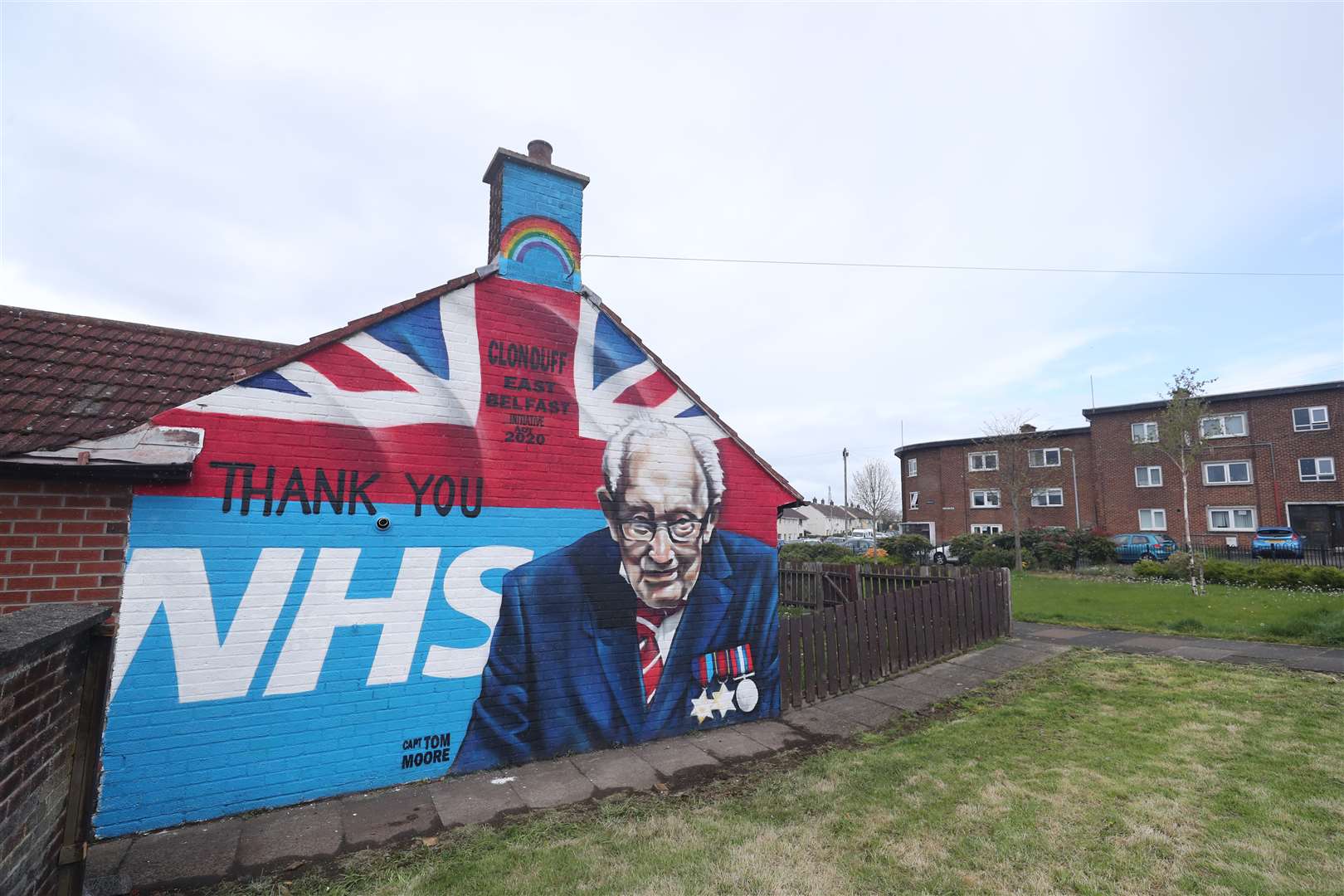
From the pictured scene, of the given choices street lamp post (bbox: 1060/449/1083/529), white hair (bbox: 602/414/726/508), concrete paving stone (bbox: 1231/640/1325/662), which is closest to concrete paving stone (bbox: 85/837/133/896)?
white hair (bbox: 602/414/726/508)

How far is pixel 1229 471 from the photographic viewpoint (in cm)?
3147

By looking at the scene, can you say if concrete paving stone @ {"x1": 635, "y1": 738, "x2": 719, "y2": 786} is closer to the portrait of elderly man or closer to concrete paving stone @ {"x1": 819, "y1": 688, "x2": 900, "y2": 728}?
the portrait of elderly man

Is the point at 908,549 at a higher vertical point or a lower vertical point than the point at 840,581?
lower

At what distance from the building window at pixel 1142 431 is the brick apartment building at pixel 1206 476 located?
57mm

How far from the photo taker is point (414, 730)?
19.1ft

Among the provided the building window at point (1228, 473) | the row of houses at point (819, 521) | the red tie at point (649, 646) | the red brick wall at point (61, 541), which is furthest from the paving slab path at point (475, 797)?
the row of houses at point (819, 521)

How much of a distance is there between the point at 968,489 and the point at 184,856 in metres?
41.0

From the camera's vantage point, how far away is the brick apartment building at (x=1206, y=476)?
1142 inches

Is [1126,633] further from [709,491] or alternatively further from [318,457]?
[318,457]

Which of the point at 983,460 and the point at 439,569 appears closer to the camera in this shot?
the point at 439,569

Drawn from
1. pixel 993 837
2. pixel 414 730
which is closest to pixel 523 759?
pixel 414 730

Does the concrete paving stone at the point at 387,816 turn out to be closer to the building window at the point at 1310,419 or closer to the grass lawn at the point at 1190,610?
the grass lawn at the point at 1190,610

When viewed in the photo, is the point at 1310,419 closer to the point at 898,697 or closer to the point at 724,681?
the point at 898,697

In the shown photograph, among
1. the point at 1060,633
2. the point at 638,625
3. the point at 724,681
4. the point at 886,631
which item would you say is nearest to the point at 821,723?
the point at 724,681
